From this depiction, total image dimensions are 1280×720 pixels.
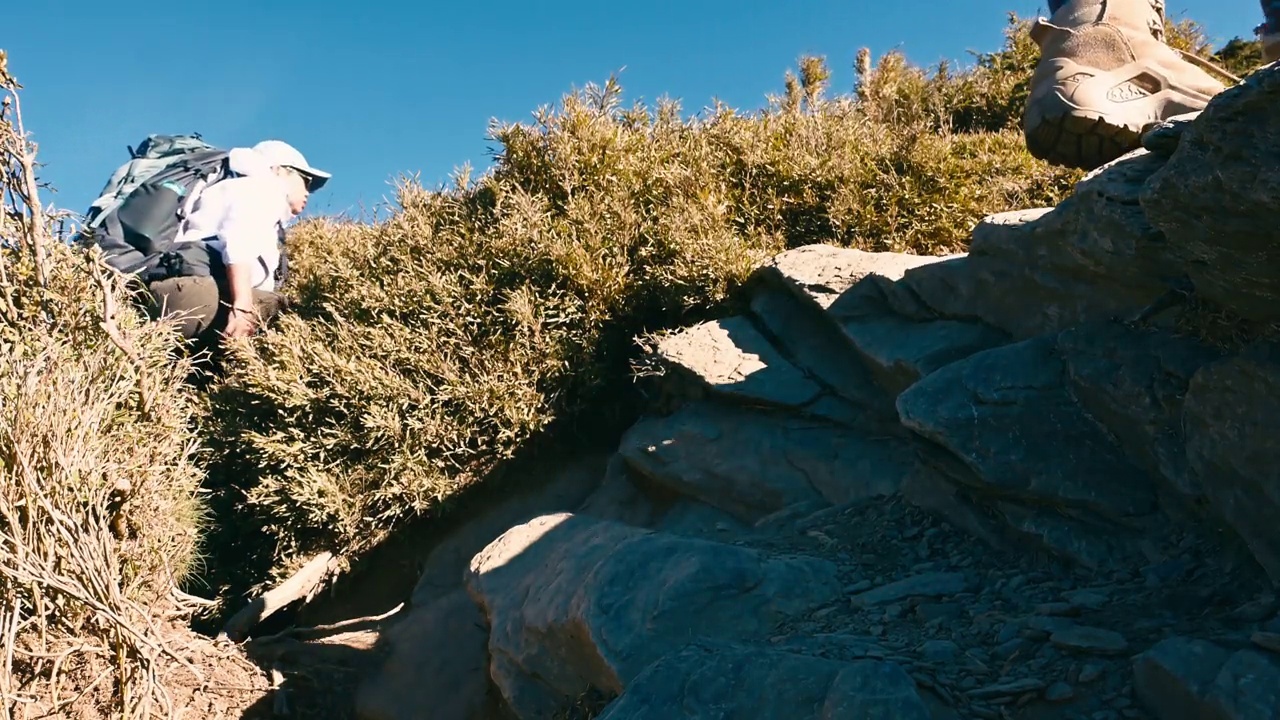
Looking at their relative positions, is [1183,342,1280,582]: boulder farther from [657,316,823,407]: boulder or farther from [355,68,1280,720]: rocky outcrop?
[657,316,823,407]: boulder

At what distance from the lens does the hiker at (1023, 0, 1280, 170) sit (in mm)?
4547

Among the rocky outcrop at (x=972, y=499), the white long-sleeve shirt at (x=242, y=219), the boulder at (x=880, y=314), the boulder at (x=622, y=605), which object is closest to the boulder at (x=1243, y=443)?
the rocky outcrop at (x=972, y=499)

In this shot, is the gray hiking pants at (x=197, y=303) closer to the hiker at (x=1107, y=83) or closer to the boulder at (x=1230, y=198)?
the hiker at (x=1107, y=83)

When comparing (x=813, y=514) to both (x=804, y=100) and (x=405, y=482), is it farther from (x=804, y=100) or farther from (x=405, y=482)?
(x=804, y=100)

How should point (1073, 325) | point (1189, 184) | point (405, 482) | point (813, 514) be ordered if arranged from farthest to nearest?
point (405, 482)
point (813, 514)
point (1073, 325)
point (1189, 184)

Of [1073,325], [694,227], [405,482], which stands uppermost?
[694,227]

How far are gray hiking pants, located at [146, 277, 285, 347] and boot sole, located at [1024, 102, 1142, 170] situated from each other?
5047mm

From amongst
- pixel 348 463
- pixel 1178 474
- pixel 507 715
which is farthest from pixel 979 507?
pixel 348 463

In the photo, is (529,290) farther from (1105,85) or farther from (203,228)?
(1105,85)

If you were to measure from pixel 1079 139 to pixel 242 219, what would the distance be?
5.53m

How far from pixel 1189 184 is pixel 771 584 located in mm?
1928

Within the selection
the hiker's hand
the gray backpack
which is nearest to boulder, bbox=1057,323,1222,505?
the hiker's hand

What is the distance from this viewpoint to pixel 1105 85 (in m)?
4.61

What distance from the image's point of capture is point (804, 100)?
9.16 metres
